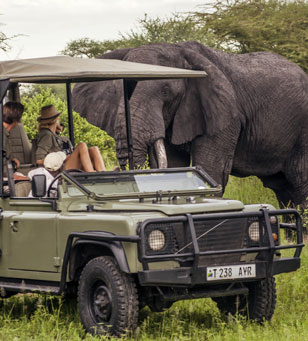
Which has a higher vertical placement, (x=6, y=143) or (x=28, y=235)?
(x=6, y=143)

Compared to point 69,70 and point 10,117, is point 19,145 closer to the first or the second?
point 10,117

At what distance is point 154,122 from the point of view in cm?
1269

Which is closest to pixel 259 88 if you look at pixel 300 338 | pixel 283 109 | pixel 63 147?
pixel 283 109

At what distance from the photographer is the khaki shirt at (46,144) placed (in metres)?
8.07

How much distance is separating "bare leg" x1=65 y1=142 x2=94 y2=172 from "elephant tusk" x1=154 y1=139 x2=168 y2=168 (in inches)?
168

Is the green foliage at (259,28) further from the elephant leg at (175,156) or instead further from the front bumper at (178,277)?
the front bumper at (178,277)

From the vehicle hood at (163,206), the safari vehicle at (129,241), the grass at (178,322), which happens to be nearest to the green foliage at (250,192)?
the grass at (178,322)

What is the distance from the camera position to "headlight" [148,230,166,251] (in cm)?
645

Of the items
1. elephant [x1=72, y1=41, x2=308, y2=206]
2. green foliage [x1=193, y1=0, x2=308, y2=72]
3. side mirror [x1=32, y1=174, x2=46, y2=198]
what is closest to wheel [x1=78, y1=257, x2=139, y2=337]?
side mirror [x1=32, y1=174, x2=46, y2=198]

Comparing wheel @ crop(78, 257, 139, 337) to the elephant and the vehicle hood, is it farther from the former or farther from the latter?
the elephant

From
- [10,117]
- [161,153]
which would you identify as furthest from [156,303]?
[161,153]

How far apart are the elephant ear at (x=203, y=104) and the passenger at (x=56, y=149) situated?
4.96 metres

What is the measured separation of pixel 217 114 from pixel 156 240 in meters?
7.21

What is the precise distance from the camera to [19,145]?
8.18 m
